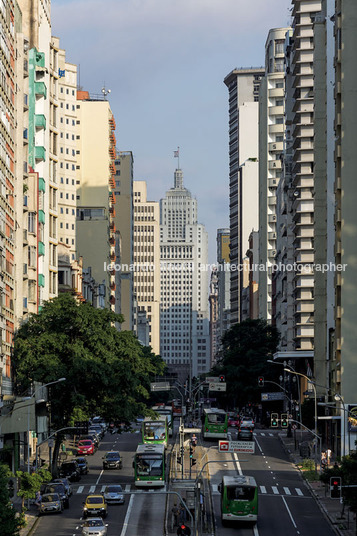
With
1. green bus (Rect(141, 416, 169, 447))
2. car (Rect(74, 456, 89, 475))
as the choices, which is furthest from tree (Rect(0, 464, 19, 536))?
green bus (Rect(141, 416, 169, 447))

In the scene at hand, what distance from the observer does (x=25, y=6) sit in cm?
12506

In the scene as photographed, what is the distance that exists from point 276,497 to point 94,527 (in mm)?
23346

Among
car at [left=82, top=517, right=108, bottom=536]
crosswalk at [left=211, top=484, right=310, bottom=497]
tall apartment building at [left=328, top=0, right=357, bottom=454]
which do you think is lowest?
crosswalk at [left=211, top=484, right=310, bottom=497]

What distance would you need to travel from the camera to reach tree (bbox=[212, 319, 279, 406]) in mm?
169125

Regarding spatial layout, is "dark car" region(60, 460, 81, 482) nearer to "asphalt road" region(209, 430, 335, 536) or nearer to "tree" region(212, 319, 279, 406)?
"asphalt road" region(209, 430, 335, 536)

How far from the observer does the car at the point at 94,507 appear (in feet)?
261

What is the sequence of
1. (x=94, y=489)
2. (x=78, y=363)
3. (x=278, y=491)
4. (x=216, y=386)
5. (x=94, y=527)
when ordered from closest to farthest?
(x=94, y=527) < (x=94, y=489) < (x=278, y=491) < (x=78, y=363) < (x=216, y=386)

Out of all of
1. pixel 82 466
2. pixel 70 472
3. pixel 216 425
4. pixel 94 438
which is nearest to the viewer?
pixel 70 472

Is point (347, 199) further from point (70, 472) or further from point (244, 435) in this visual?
point (70, 472)

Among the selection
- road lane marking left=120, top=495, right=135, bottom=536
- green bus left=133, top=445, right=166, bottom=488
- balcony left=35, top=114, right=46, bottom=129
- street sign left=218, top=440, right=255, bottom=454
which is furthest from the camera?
balcony left=35, top=114, right=46, bottom=129

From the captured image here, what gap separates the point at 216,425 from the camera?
131 metres

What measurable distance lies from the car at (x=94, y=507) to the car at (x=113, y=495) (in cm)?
537

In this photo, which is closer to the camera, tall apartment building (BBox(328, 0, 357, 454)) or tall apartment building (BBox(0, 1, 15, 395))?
tall apartment building (BBox(0, 1, 15, 395))

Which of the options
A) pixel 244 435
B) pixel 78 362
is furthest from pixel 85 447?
pixel 78 362
